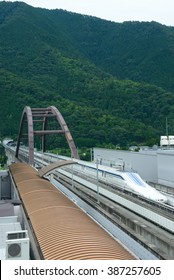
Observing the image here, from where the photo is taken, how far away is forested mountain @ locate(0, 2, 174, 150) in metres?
92.3

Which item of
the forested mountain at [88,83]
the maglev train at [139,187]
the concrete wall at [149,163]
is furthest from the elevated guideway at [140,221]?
the forested mountain at [88,83]

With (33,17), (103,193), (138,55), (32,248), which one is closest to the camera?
(32,248)

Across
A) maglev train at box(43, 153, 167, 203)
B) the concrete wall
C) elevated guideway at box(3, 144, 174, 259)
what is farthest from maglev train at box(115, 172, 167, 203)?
the concrete wall

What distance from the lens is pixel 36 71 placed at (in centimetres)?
14562

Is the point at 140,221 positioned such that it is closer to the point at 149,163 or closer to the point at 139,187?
the point at 139,187

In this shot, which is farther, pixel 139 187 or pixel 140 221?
pixel 139 187

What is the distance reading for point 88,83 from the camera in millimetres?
128375

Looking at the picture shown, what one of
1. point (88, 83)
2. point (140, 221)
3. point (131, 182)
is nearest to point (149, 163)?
point (131, 182)

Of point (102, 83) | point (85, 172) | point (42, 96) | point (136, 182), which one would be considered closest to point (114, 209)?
point (136, 182)

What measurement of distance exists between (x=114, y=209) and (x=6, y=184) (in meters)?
25.5

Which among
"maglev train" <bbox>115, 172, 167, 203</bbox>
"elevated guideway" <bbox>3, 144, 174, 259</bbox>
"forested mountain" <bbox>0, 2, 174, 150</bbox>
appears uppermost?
"forested mountain" <bbox>0, 2, 174, 150</bbox>

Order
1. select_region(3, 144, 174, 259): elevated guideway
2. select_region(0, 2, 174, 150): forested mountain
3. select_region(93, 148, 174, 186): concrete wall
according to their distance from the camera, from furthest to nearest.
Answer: select_region(0, 2, 174, 150): forested mountain, select_region(93, 148, 174, 186): concrete wall, select_region(3, 144, 174, 259): elevated guideway

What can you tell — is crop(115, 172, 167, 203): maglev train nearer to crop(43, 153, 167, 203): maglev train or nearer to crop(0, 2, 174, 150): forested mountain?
crop(43, 153, 167, 203): maglev train

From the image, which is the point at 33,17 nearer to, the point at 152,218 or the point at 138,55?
the point at 138,55
